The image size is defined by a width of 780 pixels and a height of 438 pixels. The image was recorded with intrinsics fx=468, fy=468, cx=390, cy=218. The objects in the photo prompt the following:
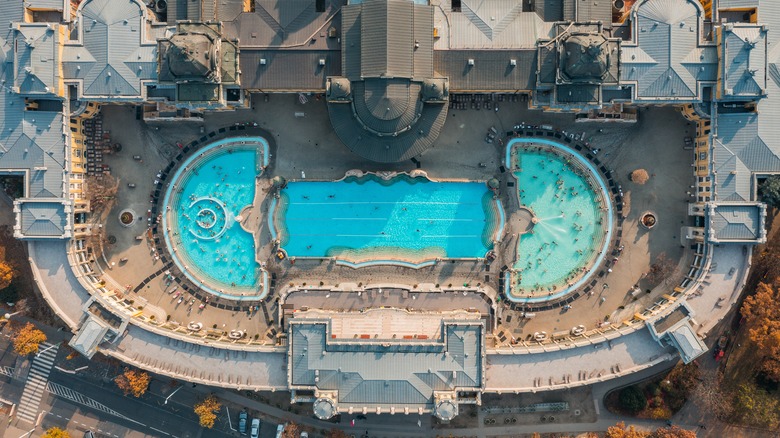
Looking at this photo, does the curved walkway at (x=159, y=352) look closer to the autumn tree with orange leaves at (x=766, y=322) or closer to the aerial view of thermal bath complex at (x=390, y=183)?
the aerial view of thermal bath complex at (x=390, y=183)

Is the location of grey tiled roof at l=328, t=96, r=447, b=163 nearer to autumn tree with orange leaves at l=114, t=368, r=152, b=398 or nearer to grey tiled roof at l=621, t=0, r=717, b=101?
grey tiled roof at l=621, t=0, r=717, b=101

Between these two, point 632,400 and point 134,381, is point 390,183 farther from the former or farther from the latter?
point 632,400

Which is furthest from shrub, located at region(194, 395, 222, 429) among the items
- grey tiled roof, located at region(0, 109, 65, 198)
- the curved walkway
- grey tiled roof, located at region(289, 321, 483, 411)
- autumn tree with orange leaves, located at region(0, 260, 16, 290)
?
grey tiled roof, located at region(0, 109, 65, 198)

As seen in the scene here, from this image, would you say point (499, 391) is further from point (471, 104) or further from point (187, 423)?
point (187, 423)

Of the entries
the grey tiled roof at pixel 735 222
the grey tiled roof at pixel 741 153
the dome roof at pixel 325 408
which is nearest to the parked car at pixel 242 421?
the dome roof at pixel 325 408

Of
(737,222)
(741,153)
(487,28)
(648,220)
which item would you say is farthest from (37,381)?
(741,153)
